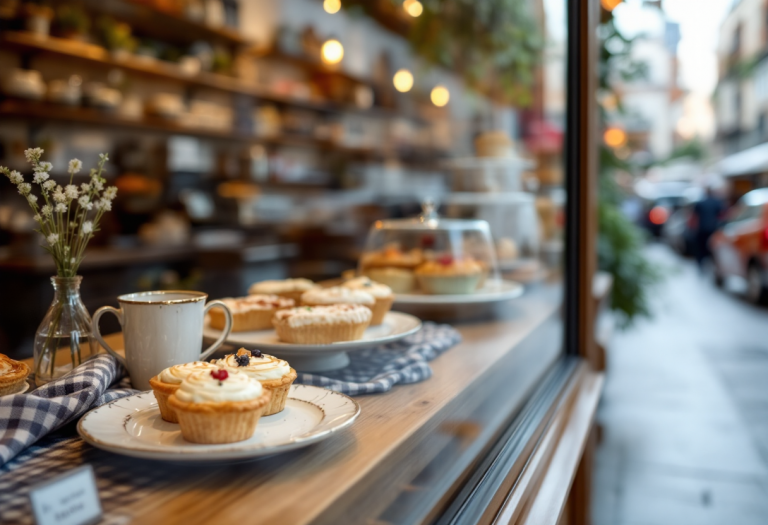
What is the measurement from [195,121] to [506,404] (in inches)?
166

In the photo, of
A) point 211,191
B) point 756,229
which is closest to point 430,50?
point 211,191

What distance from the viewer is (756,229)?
26.6 ft

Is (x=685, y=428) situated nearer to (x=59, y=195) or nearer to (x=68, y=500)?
(x=59, y=195)

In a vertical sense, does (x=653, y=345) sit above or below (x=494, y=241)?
below

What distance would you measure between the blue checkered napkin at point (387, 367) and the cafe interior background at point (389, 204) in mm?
20

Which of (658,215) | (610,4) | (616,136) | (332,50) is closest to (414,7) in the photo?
(610,4)

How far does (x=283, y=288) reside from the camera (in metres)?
1.45

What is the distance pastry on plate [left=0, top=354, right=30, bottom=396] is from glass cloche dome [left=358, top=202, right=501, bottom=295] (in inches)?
38.4

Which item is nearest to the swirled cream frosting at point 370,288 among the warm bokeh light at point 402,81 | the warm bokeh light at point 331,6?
the warm bokeh light at point 331,6

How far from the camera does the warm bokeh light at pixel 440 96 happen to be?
635 centimetres

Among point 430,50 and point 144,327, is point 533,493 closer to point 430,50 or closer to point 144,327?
point 144,327

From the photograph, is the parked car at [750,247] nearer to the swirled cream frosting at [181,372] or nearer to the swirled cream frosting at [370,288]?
the swirled cream frosting at [370,288]

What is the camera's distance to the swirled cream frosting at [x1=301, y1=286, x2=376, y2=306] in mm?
1328

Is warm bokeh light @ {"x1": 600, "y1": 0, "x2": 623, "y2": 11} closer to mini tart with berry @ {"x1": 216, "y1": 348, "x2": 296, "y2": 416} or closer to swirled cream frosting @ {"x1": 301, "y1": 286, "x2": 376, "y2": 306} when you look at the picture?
swirled cream frosting @ {"x1": 301, "y1": 286, "x2": 376, "y2": 306}
